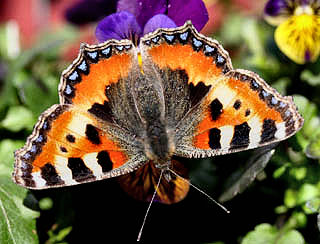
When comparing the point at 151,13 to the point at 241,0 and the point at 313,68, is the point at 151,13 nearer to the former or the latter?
the point at 313,68

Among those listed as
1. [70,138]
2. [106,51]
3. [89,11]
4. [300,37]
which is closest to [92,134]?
[70,138]

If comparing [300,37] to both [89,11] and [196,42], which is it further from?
[89,11]

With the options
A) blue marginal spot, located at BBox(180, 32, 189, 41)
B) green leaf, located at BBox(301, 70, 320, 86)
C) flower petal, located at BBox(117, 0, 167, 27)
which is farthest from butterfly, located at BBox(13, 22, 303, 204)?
green leaf, located at BBox(301, 70, 320, 86)

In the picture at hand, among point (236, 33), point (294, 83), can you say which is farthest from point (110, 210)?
point (236, 33)

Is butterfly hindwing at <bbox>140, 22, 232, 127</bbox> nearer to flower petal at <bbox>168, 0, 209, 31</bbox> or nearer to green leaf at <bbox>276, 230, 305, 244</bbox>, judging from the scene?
flower petal at <bbox>168, 0, 209, 31</bbox>

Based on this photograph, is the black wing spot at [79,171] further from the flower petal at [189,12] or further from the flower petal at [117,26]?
the flower petal at [189,12]

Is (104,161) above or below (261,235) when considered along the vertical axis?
above
